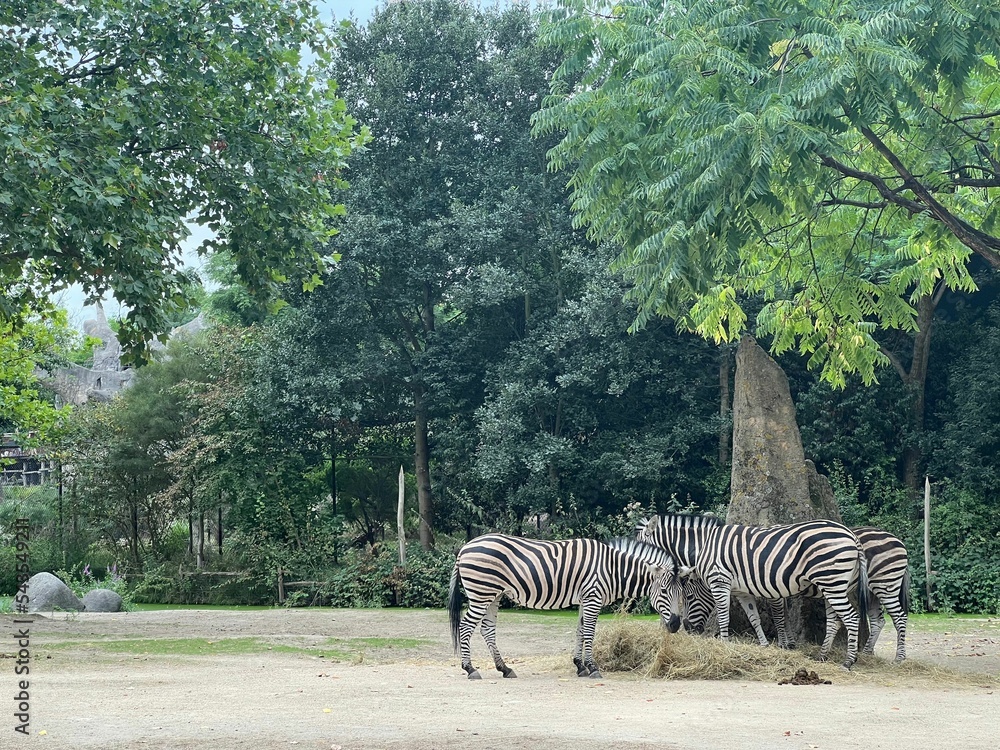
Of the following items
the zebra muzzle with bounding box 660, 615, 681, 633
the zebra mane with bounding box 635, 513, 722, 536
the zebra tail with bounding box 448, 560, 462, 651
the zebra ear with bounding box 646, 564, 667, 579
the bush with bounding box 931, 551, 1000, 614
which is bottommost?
the bush with bounding box 931, 551, 1000, 614

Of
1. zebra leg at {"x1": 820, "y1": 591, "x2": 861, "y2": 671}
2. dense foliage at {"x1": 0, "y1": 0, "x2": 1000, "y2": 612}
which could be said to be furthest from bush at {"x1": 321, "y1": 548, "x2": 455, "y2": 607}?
zebra leg at {"x1": 820, "y1": 591, "x2": 861, "y2": 671}

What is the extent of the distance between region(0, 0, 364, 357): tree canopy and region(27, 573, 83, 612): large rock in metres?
9.49

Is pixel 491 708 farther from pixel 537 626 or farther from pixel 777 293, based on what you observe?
pixel 777 293

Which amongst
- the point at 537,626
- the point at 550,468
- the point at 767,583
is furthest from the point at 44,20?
the point at 550,468

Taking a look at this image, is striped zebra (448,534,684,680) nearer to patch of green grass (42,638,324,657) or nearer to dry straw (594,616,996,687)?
dry straw (594,616,996,687)

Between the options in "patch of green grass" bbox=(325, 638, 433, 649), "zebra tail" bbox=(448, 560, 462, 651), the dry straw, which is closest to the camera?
the dry straw

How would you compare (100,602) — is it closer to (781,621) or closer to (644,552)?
(644,552)

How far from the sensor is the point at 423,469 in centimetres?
3278

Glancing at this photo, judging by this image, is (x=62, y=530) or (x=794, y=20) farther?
(x=62, y=530)

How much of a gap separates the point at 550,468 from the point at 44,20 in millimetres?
17649

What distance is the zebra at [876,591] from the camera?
13625 millimetres

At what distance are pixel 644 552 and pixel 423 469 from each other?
794 inches

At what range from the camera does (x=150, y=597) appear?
106 ft

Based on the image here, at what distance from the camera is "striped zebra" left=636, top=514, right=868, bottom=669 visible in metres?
12.8
